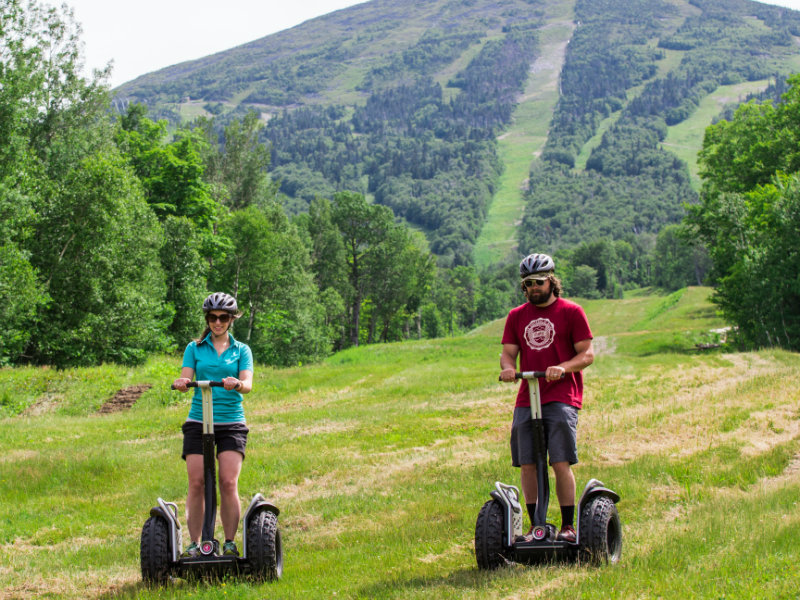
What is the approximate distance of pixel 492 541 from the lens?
24.5 feet

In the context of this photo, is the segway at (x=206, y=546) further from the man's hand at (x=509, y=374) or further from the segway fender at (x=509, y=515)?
the man's hand at (x=509, y=374)

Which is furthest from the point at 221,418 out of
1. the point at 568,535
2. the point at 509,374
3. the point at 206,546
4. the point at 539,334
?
the point at 568,535

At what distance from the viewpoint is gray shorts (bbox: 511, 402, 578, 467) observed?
746 centimetres

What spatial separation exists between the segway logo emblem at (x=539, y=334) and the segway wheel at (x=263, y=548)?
3.21 m

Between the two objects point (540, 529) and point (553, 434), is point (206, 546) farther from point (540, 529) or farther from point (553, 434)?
point (553, 434)

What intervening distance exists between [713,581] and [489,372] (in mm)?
32915

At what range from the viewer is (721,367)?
33156mm

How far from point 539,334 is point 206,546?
3886 mm

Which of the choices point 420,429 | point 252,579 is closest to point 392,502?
point 252,579

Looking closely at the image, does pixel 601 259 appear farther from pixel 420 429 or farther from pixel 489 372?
pixel 420 429

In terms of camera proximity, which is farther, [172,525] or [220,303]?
[220,303]

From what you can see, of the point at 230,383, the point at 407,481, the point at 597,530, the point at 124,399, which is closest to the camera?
the point at 597,530

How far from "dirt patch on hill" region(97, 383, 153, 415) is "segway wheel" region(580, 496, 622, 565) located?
24102 millimetres

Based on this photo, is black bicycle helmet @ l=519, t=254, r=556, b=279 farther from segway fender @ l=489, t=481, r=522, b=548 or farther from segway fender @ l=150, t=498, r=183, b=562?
segway fender @ l=150, t=498, r=183, b=562
